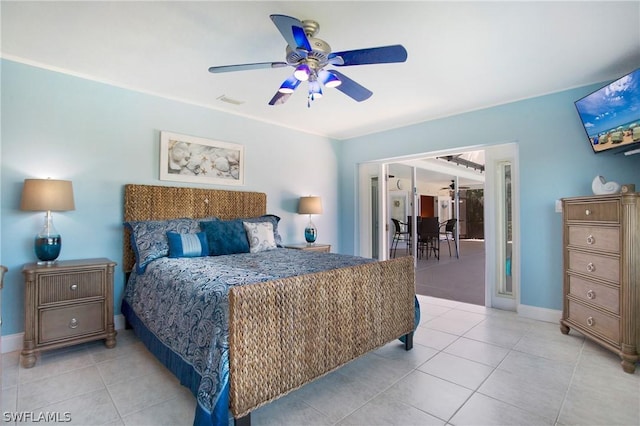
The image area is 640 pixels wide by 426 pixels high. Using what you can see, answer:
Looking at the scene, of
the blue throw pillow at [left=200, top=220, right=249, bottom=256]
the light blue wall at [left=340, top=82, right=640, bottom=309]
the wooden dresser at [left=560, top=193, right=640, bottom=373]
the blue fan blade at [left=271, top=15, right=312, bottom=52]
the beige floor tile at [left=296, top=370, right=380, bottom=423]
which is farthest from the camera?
the blue throw pillow at [left=200, top=220, right=249, bottom=256]

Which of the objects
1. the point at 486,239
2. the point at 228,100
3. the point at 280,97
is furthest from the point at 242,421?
the point at 486,239

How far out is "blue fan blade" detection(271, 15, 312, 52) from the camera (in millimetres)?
1638

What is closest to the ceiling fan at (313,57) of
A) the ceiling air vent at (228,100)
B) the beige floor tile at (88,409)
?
the ceiling air vent at (228,100)

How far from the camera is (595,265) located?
2646 mm

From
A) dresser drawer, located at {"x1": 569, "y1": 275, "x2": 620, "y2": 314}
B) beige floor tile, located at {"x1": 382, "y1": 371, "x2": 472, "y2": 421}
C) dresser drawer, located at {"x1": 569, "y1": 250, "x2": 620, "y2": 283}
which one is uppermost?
dresser drawer, located at {"x1": 569, "y1": 250, "x2": 620, "y2": 283}

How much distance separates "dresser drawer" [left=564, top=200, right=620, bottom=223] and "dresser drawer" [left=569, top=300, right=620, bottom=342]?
2.56 feet

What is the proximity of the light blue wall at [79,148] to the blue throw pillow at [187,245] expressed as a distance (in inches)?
26.1

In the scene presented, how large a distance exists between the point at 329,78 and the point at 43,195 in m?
2.49

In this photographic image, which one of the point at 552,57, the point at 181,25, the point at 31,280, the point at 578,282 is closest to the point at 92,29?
the point at 181,25

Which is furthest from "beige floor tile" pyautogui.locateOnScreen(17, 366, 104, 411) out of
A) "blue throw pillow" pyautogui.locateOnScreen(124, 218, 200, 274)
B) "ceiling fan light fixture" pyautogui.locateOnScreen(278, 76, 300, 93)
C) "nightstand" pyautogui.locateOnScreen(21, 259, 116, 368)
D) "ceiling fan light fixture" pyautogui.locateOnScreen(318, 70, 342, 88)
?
"ceiling fan light fixture" pyautogui.locateOnScreen(318, 70, 342, 88)

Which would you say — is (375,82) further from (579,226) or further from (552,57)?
(579,226)

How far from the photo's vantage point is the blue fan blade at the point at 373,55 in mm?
1878

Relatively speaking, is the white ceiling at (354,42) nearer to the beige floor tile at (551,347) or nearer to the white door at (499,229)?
the white door at (499,229)

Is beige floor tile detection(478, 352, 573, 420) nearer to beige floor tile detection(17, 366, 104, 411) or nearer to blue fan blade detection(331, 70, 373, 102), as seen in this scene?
blue fan blade detection(331, 70, 373, 102)
